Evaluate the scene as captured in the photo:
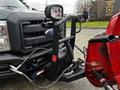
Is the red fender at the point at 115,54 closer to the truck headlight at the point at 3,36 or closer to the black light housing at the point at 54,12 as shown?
the black light housing at the point at 54,12

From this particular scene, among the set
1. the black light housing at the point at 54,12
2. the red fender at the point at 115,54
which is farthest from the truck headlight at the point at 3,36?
the red fender at the point at 115,54

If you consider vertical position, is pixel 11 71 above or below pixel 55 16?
below

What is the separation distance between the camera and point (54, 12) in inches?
145

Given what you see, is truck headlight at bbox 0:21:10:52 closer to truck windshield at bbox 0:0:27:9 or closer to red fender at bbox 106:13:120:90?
truck windshield at bbox 0:0:27:9

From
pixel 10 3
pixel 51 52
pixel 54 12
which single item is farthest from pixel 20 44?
pixel 10 3

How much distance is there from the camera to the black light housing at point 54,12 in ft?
11.8

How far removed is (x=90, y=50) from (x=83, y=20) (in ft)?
1.53

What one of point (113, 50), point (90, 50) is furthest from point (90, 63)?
point (113, 50)

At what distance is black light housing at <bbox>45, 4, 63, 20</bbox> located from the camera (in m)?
3.60

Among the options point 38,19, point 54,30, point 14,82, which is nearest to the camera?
point 54,30

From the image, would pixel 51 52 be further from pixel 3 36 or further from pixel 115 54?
pixel 115 54

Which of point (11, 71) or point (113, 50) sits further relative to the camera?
point (11, 71)

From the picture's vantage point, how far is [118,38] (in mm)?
3369

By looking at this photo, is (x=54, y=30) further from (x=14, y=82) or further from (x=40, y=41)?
(x=14, y=82)
